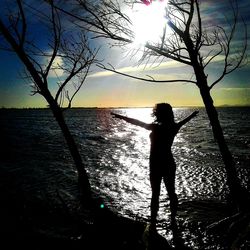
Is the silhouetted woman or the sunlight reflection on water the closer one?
the silhouetted woman

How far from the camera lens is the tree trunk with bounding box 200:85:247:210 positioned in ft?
23.2

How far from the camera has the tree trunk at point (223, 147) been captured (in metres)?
7.08

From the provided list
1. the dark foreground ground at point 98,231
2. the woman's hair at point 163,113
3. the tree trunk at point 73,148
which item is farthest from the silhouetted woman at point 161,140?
the tree trunk at point 73,148

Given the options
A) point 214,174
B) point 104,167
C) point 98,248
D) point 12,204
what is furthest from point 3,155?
point 98,248

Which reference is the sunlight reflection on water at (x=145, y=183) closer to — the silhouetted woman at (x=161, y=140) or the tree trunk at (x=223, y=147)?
the tree trunk at (x=223, y=147)

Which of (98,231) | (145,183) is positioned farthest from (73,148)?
(145,183)

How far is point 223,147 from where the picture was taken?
727cm

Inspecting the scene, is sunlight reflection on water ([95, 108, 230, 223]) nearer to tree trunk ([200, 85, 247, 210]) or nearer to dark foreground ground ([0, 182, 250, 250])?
dark foreground ground ([0, 182, 250, 250])

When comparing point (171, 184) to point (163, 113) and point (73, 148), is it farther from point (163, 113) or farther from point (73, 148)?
point (73, 148)

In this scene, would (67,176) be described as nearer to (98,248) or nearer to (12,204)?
(12,204)

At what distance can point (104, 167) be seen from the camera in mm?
19500

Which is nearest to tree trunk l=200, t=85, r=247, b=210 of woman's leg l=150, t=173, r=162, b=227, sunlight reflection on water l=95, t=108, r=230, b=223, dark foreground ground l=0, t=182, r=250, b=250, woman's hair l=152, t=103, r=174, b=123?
dark foreground ground l=0, t=182, r=250, b=250

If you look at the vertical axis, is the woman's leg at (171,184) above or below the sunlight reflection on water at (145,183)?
above

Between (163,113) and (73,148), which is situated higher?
(163,113)
